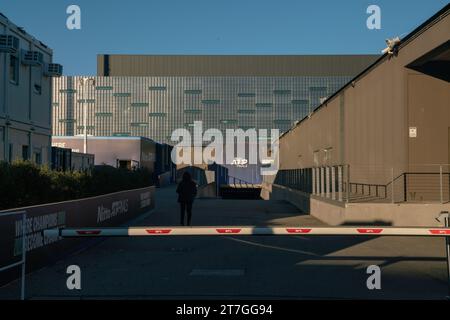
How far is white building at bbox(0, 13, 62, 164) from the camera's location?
59.9 feet

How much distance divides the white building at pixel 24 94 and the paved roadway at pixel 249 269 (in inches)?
300

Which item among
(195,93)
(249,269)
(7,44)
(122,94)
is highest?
(195,93)

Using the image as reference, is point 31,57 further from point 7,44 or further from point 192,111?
point 192,111

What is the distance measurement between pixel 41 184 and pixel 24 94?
1110 centimetres

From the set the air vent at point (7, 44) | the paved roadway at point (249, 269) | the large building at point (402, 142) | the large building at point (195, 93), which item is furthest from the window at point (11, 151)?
the large building at point (195, 93)

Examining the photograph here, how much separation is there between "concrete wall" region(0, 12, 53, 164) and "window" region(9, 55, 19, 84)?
0.13 metres

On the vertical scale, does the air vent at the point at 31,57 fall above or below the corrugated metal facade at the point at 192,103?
below

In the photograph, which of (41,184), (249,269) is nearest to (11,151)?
(41,184)

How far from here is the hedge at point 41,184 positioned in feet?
31.4

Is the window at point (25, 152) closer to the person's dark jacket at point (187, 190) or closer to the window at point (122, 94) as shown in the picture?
the person's dark jacket at point (187, 190)

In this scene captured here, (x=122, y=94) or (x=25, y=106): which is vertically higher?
A: (x=122, y=94)

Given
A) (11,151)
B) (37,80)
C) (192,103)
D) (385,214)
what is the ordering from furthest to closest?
1. (192,103)
2. (37,80)
3. (11,151)
4. (385,214)

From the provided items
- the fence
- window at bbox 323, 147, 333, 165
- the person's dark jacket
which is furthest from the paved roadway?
window at bbox 323, 147, 333, 165

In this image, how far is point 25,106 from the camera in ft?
67.6
